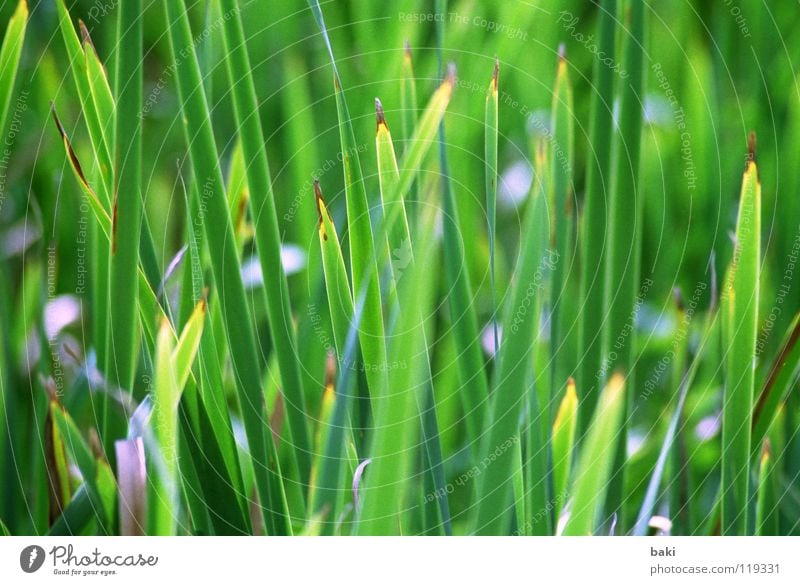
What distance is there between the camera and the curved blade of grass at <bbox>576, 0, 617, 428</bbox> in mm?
435

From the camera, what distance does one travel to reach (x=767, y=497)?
47 cm

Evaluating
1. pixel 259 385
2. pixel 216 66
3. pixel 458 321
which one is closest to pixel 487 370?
pixel 458 321

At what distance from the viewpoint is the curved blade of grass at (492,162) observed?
0.43 metres

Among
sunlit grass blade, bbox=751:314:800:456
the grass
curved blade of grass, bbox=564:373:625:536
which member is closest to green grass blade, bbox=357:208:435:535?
the grass

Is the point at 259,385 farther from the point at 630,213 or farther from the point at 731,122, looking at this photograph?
the point at 731,122

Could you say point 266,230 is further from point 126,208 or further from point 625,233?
point 625,233

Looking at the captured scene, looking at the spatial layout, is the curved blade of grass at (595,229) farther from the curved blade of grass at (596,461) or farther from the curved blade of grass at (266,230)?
the curved blade of grass at (266,230)

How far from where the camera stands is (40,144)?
0.47 m

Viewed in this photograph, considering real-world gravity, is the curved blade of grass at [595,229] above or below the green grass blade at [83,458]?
above

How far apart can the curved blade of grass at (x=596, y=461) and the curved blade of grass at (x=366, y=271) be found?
0.47 ft

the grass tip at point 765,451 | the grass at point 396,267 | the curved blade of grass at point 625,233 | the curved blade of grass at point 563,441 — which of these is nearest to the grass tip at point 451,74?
the grass at point 396,267

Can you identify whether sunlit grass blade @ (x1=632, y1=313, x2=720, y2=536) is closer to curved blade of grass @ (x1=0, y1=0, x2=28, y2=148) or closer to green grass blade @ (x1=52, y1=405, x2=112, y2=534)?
green grass blade @ (x1=52, y1=405, x2=112, y2=534)
